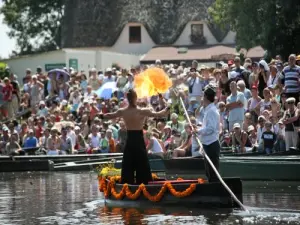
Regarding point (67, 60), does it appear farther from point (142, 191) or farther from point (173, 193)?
point (173, 193)

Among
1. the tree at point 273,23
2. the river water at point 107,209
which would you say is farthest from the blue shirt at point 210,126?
the tree at point 273,23

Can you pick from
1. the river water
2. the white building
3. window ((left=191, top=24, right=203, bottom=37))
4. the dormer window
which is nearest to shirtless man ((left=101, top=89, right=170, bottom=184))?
the river water

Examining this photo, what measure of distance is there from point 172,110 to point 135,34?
4129cm

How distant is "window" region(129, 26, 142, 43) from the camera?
74375mm

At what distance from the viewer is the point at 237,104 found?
27.8m

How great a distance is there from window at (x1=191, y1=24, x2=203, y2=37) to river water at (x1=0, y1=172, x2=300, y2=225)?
46.7 m

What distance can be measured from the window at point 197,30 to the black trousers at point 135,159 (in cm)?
5284

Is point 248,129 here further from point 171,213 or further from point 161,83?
point 171,213

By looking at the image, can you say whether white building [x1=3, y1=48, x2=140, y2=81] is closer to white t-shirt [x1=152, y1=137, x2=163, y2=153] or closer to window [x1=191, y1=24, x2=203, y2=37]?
window [x1=191, y1=24, x2=203, y2=37]

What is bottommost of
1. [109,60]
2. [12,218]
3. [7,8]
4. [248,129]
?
[12,218]

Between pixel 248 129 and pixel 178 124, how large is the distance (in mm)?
4117

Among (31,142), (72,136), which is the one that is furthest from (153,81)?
(31,142)

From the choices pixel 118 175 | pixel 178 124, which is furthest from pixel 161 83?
pixel 178 124

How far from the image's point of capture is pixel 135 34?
74.6 meters
